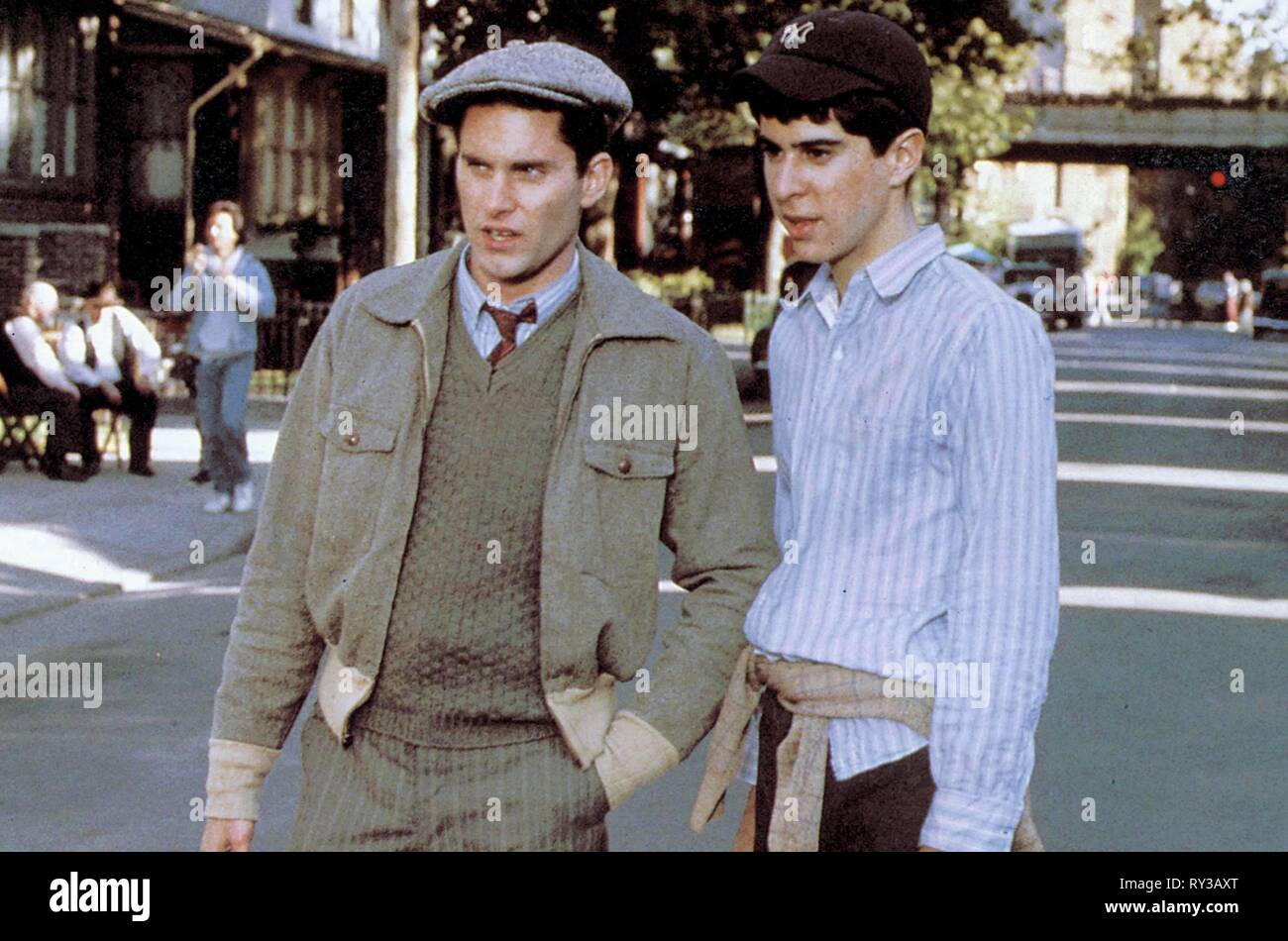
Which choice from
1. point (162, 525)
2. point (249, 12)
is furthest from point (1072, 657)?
point (249, 12)

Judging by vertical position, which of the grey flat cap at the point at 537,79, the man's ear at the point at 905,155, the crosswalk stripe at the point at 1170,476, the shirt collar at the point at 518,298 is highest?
the grey flat cap at the point at 537,79

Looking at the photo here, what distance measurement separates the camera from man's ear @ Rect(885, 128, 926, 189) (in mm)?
3463

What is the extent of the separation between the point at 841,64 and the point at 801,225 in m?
0.27

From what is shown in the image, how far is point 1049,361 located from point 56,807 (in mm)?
5142

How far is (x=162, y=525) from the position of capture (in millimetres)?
14906

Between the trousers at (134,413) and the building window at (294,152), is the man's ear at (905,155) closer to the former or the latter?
the trousers at (134,413)

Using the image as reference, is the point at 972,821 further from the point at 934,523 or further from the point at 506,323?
the point at 506,323

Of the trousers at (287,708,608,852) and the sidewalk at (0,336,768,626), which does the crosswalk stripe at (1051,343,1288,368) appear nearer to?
the sidewalk at (0,336,768,626)

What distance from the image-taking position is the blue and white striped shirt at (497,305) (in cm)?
354

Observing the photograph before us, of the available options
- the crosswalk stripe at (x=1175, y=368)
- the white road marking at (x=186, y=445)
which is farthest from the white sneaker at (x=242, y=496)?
the crosswalk stripe at (x=1175, y=368)

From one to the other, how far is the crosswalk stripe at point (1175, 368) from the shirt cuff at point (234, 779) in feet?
145

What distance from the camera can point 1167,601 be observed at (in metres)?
12.9
